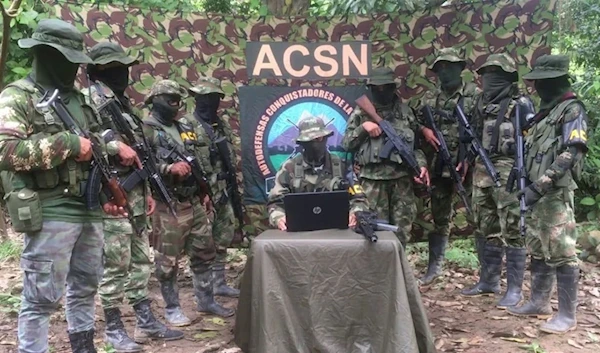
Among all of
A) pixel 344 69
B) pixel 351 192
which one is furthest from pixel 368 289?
pixel 344 69

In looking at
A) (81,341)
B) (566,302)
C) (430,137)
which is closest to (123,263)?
(81,341)

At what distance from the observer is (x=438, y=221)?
217 inches

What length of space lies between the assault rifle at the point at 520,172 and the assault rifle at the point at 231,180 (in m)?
2.58

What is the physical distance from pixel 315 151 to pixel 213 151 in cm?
118

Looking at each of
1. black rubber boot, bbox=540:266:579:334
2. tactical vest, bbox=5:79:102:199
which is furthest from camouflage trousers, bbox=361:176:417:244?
tactical vest, bbox=5:79:102:199

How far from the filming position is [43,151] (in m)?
2.70

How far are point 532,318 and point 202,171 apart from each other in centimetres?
316

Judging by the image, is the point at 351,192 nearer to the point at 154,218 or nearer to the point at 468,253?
the point at 154,218

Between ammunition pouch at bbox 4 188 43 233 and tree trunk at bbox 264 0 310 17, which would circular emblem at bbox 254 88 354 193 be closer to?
tree trunk at bbox 264 0 310 17

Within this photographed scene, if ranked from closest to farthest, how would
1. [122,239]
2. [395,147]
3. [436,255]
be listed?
[122,239]
[395,147]
[436,255]

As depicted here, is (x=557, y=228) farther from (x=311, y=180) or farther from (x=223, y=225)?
(x=223, y=225)

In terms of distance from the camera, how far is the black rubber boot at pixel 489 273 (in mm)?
5008

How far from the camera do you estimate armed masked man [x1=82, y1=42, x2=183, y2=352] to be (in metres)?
3.65

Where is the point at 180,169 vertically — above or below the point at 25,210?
above
